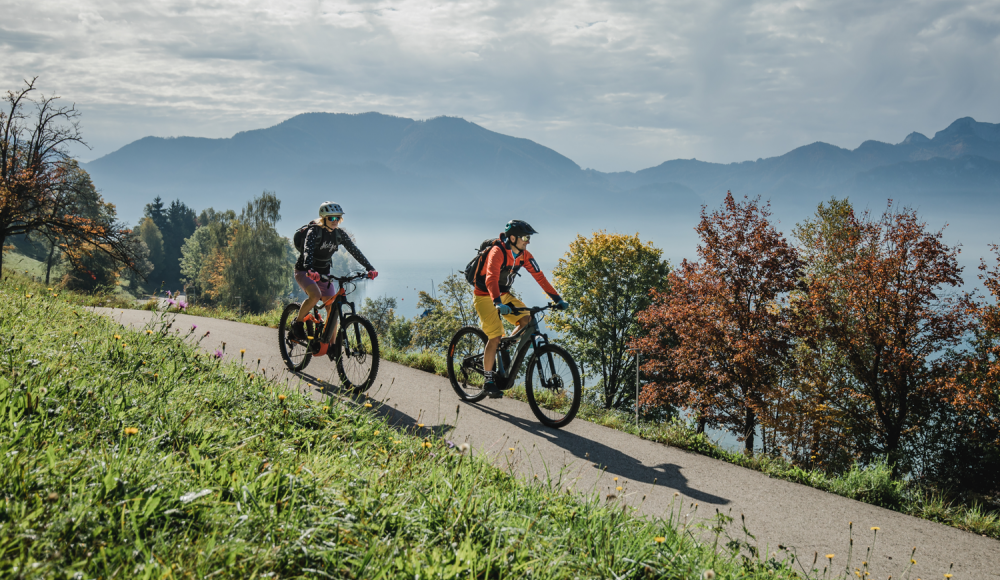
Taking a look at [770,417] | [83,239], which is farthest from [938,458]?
[83,239]

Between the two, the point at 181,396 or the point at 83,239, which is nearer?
the point at 181,396

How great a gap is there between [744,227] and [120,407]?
24501 mm

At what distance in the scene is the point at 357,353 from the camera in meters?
6.60

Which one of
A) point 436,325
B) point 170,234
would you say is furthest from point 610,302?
point 170,234

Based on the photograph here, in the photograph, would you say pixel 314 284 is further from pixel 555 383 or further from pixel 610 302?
pixel 610 302

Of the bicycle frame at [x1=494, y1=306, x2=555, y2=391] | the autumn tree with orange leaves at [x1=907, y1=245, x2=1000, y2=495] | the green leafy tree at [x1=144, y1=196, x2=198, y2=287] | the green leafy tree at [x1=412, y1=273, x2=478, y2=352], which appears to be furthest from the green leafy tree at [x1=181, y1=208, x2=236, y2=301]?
the autumn tree with orange leaves at [x1=907, y1=245, x2=1000, y2=495]

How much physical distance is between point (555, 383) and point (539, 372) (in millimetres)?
248

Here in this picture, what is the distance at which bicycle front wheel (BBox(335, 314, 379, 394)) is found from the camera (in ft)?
20.7

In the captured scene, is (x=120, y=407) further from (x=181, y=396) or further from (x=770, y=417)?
(x=770, y=417)

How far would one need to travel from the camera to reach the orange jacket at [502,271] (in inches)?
239

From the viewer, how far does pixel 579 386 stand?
5.78m

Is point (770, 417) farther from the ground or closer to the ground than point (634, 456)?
closer to the ground

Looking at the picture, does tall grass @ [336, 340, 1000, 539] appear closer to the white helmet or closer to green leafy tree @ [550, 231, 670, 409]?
the white helmet

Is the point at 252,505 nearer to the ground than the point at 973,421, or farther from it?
farther from it
